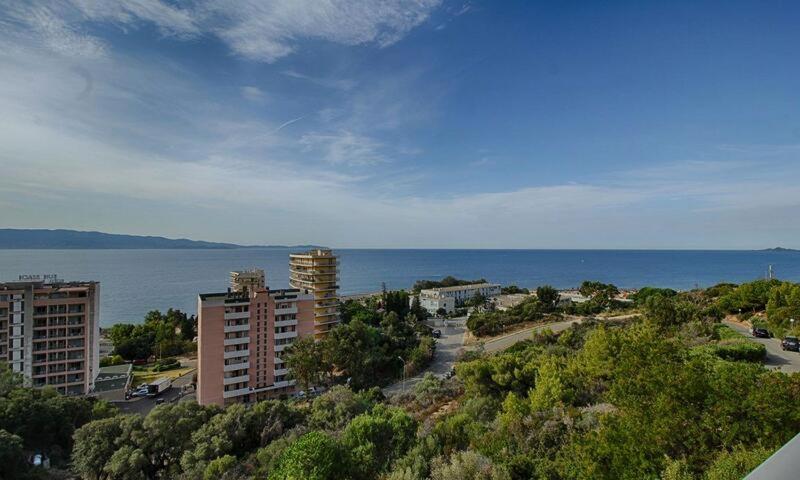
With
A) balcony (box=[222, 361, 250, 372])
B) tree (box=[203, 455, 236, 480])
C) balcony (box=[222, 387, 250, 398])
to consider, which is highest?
tree (box=[203, 455, 236, 480])

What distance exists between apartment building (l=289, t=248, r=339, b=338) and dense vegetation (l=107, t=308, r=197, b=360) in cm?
1124

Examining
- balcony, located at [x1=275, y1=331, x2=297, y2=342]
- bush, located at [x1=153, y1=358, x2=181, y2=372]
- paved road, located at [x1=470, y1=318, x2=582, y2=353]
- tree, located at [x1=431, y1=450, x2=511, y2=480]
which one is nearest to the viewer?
tree, located at [x1=431, y1=450, x2=511, y2=480]

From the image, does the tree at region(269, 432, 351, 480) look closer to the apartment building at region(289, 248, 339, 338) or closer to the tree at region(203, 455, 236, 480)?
the tree at region(203, 455, 236, 480)

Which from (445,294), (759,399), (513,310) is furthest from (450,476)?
(445,294)

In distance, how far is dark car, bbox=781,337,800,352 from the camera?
51.1 feet

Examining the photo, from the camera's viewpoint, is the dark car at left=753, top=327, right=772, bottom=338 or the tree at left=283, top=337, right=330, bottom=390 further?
the tree at left=283, top=337, right=330, bottom=390

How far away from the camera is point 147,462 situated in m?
11.8

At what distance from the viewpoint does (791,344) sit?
51.3 ft

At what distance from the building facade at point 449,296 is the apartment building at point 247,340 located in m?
22.7

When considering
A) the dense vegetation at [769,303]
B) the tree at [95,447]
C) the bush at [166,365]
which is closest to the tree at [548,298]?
the dense vegetation at [769,303]

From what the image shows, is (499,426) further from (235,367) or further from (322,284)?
(322,284)

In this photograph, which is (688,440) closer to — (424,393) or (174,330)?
(424,393)

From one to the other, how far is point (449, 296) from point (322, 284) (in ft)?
69.4

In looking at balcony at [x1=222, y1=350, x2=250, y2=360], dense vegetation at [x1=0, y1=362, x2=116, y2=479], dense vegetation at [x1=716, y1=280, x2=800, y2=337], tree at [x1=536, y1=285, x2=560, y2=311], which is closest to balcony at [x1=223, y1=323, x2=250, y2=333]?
balcony at [x1=222, y1=350, x2=250, y2=360]
